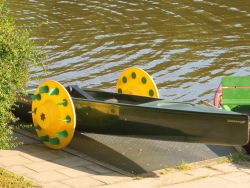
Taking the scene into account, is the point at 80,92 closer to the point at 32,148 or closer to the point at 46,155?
the point at 32,148

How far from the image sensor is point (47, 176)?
305 inches

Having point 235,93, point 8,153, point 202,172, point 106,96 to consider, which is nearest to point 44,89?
point 8,153

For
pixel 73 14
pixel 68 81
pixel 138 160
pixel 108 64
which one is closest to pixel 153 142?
pixel 138 160

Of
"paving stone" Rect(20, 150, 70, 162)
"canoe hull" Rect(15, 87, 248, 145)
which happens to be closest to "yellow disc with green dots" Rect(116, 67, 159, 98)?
"canoe hull" Rect(15, 87, 248, 145)

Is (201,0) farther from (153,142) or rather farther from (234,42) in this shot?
(153,142)

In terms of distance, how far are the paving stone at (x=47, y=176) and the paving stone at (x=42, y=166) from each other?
0.56 ft

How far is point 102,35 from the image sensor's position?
64.4 ft

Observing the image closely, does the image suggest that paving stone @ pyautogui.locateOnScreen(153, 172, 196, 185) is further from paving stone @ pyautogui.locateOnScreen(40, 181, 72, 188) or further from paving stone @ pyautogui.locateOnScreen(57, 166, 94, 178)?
paving stone @ pyautogui.locateOnScreen(40, 181, 72, 188)

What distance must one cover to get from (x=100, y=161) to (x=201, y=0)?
19.0 metres

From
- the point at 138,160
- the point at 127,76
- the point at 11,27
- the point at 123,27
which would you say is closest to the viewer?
the point at 11,27

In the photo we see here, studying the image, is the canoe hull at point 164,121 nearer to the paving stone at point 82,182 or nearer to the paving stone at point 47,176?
the paving stone at point 82,182

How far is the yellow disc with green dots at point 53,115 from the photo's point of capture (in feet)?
29.3

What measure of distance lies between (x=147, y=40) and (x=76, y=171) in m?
11.2

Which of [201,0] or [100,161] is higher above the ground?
[201,0]
